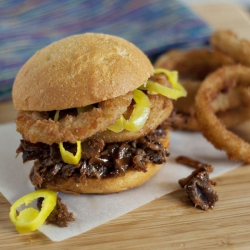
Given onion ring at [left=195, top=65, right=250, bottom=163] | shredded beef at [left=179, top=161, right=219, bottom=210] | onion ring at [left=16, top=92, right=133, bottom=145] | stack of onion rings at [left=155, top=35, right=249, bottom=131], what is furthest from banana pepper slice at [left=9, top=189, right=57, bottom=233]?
onion ring at [left=195, top=65, right=250, bottom=163]

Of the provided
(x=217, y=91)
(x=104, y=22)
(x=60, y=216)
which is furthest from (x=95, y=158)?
(x=104, y=22)

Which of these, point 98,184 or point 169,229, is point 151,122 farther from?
point 169,229

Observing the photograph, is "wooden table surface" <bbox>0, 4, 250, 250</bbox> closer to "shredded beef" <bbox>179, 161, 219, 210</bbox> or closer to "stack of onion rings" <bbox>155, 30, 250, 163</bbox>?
"shredded beef" <bbox>179, 161, 219, 210</bbox>

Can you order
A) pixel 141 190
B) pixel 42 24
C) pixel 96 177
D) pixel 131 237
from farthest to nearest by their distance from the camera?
pixel 42 24 < pixel 141 190 < pixel 96 177 < pixel 131 237

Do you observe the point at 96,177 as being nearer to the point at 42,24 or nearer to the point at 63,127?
the point at 63,127

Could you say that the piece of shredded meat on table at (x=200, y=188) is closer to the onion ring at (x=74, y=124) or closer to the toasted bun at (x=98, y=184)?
the toasted bun at (x=98, y=184)

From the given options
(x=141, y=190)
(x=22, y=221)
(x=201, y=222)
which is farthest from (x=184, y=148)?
(x=22, y=221)

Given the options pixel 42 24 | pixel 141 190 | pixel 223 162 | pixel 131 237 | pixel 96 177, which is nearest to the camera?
pixel 131 237
